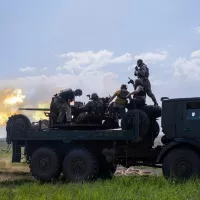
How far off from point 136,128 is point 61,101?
3.16m

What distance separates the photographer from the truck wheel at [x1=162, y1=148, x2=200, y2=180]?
38.7ft

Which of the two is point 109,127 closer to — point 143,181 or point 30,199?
point 143,181

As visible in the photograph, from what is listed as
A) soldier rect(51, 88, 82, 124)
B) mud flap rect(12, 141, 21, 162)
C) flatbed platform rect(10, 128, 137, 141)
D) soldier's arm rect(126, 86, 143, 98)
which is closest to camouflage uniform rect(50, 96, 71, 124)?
soldier rect(51, 88, 82, 124)

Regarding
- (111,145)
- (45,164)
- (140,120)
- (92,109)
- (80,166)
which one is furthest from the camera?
(92,109)

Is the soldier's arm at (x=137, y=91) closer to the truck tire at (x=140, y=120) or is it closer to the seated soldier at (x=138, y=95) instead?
the seated soldier at (x=138, y=95)

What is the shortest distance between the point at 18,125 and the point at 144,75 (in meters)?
4.79

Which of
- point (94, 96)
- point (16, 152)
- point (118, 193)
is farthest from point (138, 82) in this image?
point (118, 193)

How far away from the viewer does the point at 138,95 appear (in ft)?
45.2

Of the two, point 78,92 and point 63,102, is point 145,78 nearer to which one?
point 78,92

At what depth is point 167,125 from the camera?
12547 mm

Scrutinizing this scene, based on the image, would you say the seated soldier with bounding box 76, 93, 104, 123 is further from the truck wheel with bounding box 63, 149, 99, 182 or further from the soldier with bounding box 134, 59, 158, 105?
the soldier with bounding box 134, 59, 158, 105

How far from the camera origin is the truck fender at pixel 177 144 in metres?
11.9

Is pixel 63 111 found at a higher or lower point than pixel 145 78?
lower

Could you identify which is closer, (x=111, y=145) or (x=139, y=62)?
(x=111, y=145)
